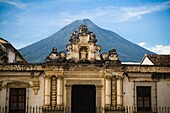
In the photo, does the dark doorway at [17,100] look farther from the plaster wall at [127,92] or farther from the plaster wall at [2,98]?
the plaster wall at [127,92]

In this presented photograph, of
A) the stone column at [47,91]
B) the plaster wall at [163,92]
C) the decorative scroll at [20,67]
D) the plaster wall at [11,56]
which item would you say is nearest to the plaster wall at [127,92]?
the plaster wall at [163,92]

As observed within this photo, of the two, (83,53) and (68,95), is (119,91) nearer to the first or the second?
(68,95)

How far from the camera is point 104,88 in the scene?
699 inches

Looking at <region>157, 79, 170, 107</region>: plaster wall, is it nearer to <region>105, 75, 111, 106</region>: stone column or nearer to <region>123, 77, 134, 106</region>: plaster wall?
<region>123, 77, 134, 106</region>: plaster wall

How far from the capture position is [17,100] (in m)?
17.5

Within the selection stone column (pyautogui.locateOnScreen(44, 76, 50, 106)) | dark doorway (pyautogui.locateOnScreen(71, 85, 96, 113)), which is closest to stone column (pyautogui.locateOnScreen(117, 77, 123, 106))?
dark doorway (pyautogui.locateOnScreen(71, 85, 96, 113))

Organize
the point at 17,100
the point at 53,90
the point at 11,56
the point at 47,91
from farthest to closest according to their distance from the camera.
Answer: the point at 11,56, the point at 17,100, the point at 53,90, the point at 47,91

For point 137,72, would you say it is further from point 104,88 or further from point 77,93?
point 77,93

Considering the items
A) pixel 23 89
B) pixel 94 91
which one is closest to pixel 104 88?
pixel 94 91

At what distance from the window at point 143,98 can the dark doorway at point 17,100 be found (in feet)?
24.1

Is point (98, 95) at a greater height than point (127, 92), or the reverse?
point (127, 92)

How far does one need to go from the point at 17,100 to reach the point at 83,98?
13.8 feet

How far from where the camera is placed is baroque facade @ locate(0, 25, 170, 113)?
57.1 feet

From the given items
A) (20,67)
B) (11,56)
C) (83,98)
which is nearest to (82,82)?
(83,98)
